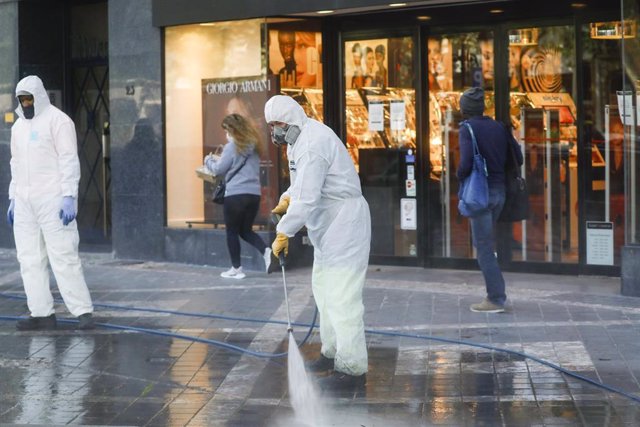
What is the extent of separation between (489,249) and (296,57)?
4.13 metres

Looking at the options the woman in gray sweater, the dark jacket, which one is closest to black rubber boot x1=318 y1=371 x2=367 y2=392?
the dark jacket

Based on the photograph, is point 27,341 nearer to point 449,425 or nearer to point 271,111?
point 271,111

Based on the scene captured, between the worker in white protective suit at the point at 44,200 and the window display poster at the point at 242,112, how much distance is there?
11.4ft

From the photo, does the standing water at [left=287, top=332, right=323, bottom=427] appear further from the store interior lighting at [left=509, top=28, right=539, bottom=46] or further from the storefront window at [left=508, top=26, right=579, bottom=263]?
the store interior lighting at [left=509, top=28, right=539, bottom=46]

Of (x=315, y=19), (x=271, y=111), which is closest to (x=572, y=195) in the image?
(x=315, y=19)

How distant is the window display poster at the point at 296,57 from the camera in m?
12.9

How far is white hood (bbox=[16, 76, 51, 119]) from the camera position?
938 centimetres

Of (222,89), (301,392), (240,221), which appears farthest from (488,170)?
(222,89)

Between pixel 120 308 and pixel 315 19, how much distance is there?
13.9 feet

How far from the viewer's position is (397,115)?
1290 cm

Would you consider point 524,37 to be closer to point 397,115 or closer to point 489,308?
point 397,115

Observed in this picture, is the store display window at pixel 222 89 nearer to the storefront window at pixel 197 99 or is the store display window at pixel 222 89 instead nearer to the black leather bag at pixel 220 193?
the storefront window at pixel 197 99

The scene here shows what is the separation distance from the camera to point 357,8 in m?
12.0

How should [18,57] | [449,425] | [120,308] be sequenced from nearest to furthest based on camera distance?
1. [449,425]
2. [120,308]
3. [18,57]
